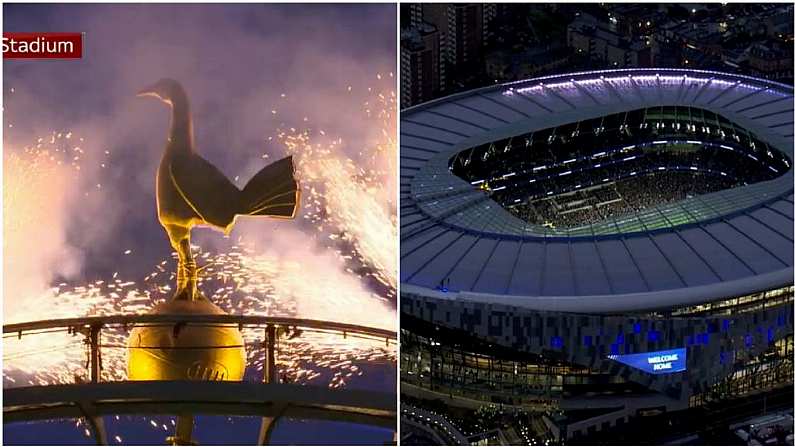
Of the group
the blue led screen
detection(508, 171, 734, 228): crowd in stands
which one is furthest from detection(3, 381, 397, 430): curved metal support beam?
detection(508, 171, 734, 228): crowd in stands

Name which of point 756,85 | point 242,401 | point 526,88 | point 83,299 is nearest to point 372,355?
point 242,401

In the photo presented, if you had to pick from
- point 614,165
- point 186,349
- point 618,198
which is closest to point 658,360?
point 618,198

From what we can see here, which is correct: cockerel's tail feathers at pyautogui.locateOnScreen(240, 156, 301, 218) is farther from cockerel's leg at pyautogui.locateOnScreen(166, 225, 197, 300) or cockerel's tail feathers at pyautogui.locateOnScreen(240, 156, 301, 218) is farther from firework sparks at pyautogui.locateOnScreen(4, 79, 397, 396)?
cockerel's leg at pyautogui.locateOnScreen(166, 225, 197, 300)

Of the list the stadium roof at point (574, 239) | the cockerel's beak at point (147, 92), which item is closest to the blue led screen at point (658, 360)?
the stadium roof at point (574, 239)

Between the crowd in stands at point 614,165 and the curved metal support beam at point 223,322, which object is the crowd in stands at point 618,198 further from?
the curved metal support beam at point 223,322

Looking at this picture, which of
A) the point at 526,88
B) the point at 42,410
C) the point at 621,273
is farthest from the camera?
the point at 526,88

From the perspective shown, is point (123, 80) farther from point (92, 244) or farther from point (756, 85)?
point (756, 85)
